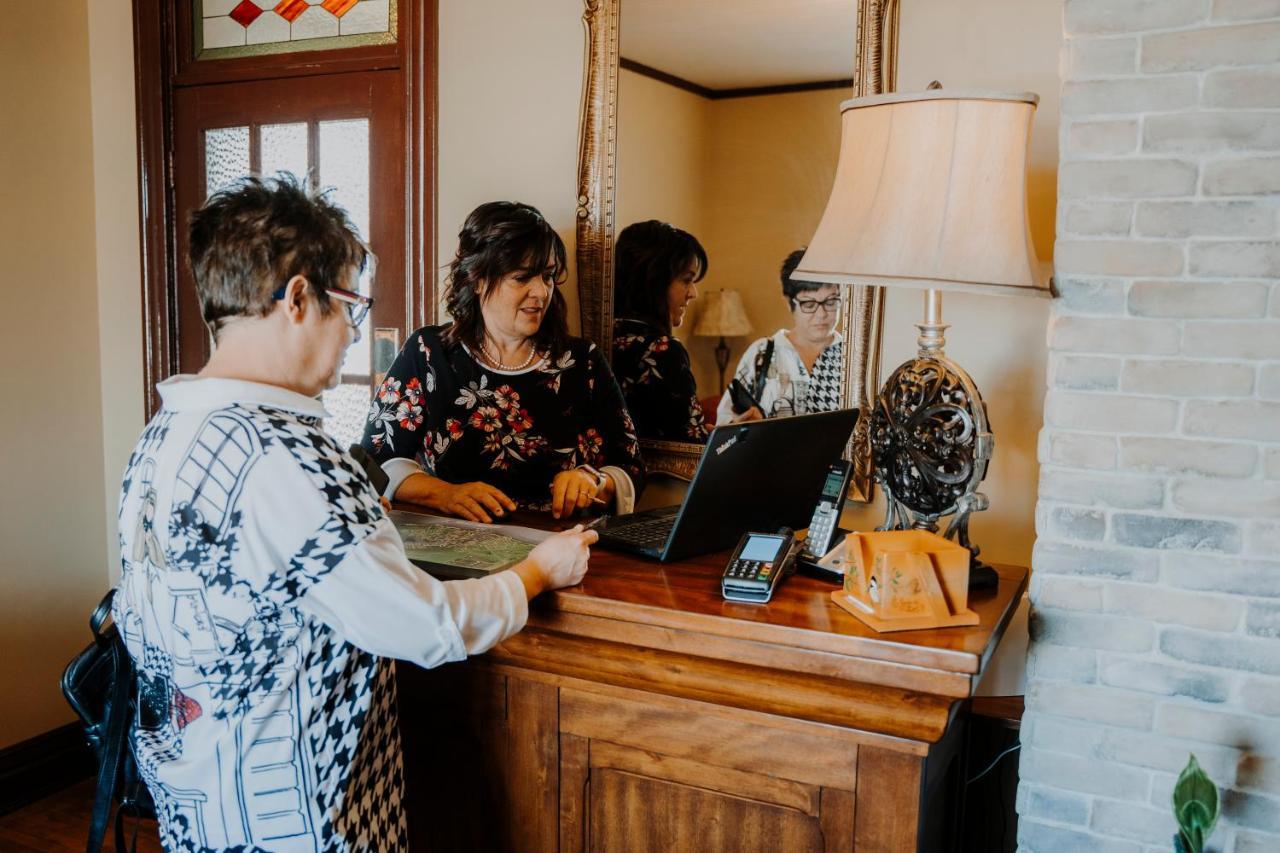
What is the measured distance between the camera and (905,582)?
5.06ft

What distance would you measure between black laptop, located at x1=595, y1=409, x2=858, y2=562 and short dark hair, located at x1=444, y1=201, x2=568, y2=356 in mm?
664

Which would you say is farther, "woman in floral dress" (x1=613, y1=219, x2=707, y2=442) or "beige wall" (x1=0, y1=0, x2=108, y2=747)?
"beige wall" (x1=0, y1=0, x2=108, y2=747)

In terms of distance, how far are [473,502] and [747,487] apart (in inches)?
26.0

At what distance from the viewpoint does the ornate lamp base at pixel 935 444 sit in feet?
5.82

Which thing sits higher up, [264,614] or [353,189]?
[353,189]

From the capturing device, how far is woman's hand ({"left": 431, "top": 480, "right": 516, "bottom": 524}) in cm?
219

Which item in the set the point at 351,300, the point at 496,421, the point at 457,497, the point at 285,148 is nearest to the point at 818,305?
the point at 496,421

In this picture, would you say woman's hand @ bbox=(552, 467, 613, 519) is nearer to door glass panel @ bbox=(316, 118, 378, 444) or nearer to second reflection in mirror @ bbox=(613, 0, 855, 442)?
second reflection in mirror @ bbox=(613, 0, 855, 442)

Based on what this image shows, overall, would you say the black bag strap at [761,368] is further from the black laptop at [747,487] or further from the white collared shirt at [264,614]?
the white collared shirt at [264,614]

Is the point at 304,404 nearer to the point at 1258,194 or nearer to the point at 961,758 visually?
the point at 1258,194

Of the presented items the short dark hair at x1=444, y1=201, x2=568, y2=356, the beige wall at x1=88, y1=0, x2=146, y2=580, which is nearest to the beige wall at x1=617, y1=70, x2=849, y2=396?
the short dark hair at x1=444, y1=201, x2=568, y2=356

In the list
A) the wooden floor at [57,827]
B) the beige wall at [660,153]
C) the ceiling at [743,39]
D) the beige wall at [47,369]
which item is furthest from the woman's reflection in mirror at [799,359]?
the beige wall at [47,369]

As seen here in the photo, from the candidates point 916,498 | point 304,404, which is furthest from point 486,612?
point 916,498

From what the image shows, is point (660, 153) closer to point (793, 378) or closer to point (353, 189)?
point (793, 378)
